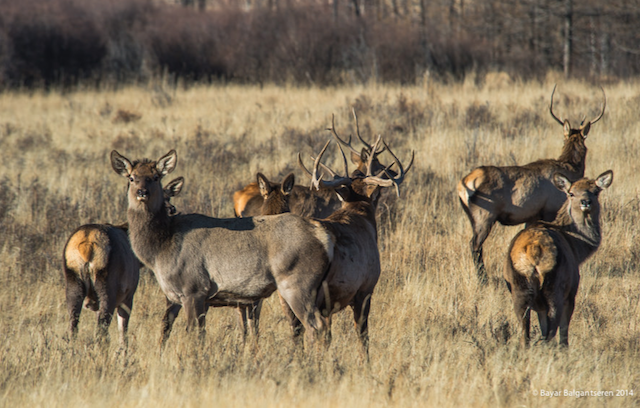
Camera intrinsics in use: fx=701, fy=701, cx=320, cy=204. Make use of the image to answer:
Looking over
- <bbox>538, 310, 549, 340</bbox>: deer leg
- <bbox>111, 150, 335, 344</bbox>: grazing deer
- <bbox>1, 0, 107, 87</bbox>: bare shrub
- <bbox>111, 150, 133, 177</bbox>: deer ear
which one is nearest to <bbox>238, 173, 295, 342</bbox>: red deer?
<bbox>111, 150, 335, 344</bbox>: grazing deer

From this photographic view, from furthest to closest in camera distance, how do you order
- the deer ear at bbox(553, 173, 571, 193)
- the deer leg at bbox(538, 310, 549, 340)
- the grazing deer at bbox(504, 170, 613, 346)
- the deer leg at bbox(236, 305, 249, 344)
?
the deer ear at bbox(553, 173, 571, 193)
the deer leg at bbox(236, 305, 249, 344)
the deer leg at bbox(538, 310, 549, 340)
the grazing deer at bbox(504, 170, 613, 346)

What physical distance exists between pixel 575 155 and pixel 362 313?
4767 mm

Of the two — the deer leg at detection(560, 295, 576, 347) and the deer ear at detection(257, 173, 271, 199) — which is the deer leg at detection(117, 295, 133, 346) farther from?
the deer leg at detection(560, 295, 576, 347)

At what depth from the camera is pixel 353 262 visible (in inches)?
215

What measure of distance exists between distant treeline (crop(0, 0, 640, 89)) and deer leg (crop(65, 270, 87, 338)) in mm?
17490

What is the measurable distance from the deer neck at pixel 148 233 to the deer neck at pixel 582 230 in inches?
141

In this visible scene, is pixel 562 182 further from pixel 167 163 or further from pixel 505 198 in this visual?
pixel 167 163

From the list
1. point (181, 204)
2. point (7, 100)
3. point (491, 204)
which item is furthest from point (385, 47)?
point (491, 204)

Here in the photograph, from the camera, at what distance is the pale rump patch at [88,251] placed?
5.78m

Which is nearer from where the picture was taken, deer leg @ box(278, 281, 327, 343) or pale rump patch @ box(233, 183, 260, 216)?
deer leg @ box(278, 281, 327, 343)

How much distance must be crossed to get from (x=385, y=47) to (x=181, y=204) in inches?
645

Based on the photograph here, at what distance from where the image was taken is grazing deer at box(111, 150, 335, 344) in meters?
5.20

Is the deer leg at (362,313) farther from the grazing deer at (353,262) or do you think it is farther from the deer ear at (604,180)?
the deer ear at (604,180)

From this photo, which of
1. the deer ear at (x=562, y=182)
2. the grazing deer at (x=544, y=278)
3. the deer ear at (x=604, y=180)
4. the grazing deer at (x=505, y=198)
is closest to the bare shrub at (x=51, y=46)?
the grazing deer at (x=505, y=198)
